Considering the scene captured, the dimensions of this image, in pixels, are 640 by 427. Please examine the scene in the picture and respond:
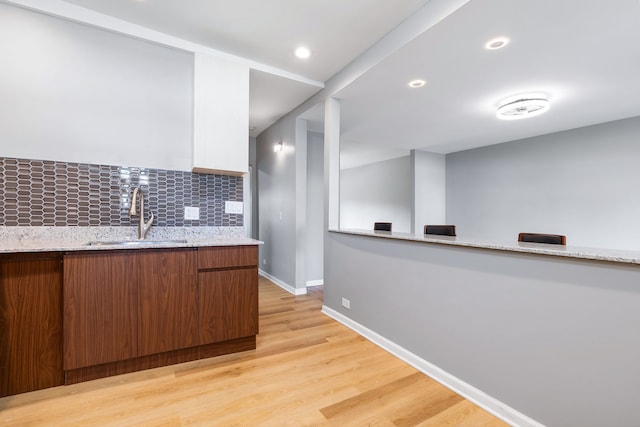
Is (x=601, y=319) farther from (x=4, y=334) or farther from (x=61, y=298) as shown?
(x=4, y=334)

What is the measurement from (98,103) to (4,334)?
1.76 metres

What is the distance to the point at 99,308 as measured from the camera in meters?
1.79

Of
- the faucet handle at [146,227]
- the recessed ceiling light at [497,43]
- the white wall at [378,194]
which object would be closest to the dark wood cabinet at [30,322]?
the faucet handle at [146,227]

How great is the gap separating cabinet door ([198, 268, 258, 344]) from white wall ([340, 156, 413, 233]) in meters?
4.80

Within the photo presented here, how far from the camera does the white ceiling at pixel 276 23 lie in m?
2.04

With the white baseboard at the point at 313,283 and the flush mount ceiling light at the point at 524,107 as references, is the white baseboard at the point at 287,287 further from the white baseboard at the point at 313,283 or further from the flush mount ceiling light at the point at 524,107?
the flush mount ceiling light at the point at 524,107

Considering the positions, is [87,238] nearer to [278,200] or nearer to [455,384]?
[278,200]

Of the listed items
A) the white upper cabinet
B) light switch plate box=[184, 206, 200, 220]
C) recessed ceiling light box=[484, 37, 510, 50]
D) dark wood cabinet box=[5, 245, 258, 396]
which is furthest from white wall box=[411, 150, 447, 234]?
dark wood cabinet box=[5, 245, 258, 396]

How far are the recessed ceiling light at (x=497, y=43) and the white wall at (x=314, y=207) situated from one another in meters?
2.78

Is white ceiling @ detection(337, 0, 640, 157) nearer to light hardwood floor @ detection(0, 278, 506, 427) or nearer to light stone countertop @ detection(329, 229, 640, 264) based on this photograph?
light stone countertop @ detection(329, 229, 640, 264)

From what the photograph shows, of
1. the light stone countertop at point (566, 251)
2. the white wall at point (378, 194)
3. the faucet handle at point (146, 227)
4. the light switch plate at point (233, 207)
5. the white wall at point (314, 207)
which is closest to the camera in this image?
the light stone countertop at point (566, 251)

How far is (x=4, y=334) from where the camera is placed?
1.64 metres

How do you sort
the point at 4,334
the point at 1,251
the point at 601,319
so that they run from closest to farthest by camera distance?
the point at 601,319 < the point at 1,251 < the point at 4,334

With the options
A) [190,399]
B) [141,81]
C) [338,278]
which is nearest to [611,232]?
[338,278]
